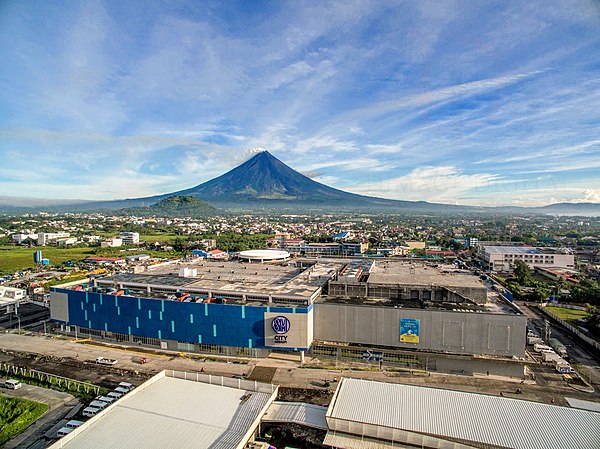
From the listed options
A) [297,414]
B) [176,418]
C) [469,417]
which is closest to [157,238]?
[176,418]

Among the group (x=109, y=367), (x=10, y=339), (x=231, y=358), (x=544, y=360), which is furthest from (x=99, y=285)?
(x=544, y=360)

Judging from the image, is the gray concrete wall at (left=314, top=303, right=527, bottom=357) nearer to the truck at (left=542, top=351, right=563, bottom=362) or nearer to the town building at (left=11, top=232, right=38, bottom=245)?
the truck at (left=542, top=351, right=563, bottom=362)

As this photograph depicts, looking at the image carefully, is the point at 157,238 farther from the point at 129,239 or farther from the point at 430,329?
the point at 430,329

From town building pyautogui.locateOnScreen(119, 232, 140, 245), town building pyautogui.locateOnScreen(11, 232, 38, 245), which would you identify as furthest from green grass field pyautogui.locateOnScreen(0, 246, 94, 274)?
town building pyautogui.locateOnScreen(119, 232, 140, 245)

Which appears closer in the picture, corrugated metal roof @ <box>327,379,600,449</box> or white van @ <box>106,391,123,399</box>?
corrugated metal roof @ <box>327,379,600,449</box>

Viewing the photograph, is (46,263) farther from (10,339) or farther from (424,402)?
(424,402)

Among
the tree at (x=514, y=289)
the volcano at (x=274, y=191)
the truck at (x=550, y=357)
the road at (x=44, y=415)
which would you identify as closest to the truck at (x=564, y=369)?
the truck at (x=550, y=357)
